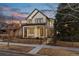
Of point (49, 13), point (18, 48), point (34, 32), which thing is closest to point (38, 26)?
point (34, 32)

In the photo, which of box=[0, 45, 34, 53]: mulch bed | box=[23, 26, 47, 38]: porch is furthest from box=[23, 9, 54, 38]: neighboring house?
box=[0, 45, 34, 53]: mulch bed

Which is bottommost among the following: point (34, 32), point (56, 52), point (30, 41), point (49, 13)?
point (56, 52)

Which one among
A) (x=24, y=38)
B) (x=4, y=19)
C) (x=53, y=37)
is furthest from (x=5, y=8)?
(x=53, y=37)

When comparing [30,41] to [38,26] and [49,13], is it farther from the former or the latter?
[49,13]

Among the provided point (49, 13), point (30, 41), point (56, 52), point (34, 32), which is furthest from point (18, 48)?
point (49, 13)

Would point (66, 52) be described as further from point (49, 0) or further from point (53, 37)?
point (49, 0)

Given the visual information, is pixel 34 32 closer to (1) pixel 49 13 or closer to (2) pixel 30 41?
(2) pixel 30 41

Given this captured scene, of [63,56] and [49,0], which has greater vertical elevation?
[49,0]

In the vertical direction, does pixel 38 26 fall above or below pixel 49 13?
below

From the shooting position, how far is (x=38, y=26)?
A: 430 cm

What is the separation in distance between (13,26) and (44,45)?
19.7 inches

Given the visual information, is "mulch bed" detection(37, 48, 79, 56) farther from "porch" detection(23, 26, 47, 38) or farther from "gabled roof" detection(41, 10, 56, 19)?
"gabled roof" detection(41, 10, 56, 19)

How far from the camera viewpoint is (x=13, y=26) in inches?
170

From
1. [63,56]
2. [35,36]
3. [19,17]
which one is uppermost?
[19,17]
